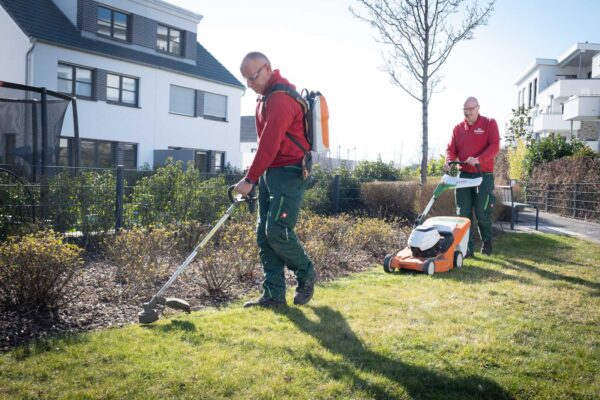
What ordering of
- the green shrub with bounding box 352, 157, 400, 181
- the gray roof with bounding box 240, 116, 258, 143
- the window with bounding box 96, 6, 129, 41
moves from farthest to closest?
the gray roof with bounding box 240, 116, 258, 143, the window with bounding box 96, 6, 129, 41, the green shrub with bounding box 352, 157, 400, 181

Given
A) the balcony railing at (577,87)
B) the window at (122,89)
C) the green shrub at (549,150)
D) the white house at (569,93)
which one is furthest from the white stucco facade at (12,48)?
the balcony railing at (577,87)

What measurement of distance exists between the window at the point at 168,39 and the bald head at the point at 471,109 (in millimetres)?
19663

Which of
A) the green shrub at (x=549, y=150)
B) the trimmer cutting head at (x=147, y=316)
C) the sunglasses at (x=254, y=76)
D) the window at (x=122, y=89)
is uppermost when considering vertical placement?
the window at (x=122, y=89)

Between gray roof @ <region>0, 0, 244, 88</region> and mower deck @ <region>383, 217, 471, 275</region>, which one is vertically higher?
gray roof @ <region>0, 0, 244, 88</region>

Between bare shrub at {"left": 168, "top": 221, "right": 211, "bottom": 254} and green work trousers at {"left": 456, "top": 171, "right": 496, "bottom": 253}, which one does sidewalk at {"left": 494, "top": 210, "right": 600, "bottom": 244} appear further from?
bare shrub at {"left": 168, "top": 221, "right": 211, "bottom": 254}

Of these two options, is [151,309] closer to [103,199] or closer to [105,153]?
[103,199]

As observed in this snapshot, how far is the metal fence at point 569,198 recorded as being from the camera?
15987 millimetres

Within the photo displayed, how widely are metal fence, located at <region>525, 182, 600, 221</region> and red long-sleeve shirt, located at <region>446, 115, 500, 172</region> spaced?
9417mm

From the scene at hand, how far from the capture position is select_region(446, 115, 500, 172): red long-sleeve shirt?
289 inches

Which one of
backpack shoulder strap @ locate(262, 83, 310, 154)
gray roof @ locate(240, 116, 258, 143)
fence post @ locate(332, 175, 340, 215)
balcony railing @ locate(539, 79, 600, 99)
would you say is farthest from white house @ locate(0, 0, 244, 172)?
balcony railing @ locate(539, 79, 600, 99)

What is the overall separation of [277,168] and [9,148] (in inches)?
238

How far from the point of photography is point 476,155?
24.6 ft

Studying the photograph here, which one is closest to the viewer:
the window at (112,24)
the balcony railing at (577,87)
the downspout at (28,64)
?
the downspout at (28,64)

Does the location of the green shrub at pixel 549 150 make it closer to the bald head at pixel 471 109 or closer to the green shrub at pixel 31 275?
the bald head at pixel 471 109
